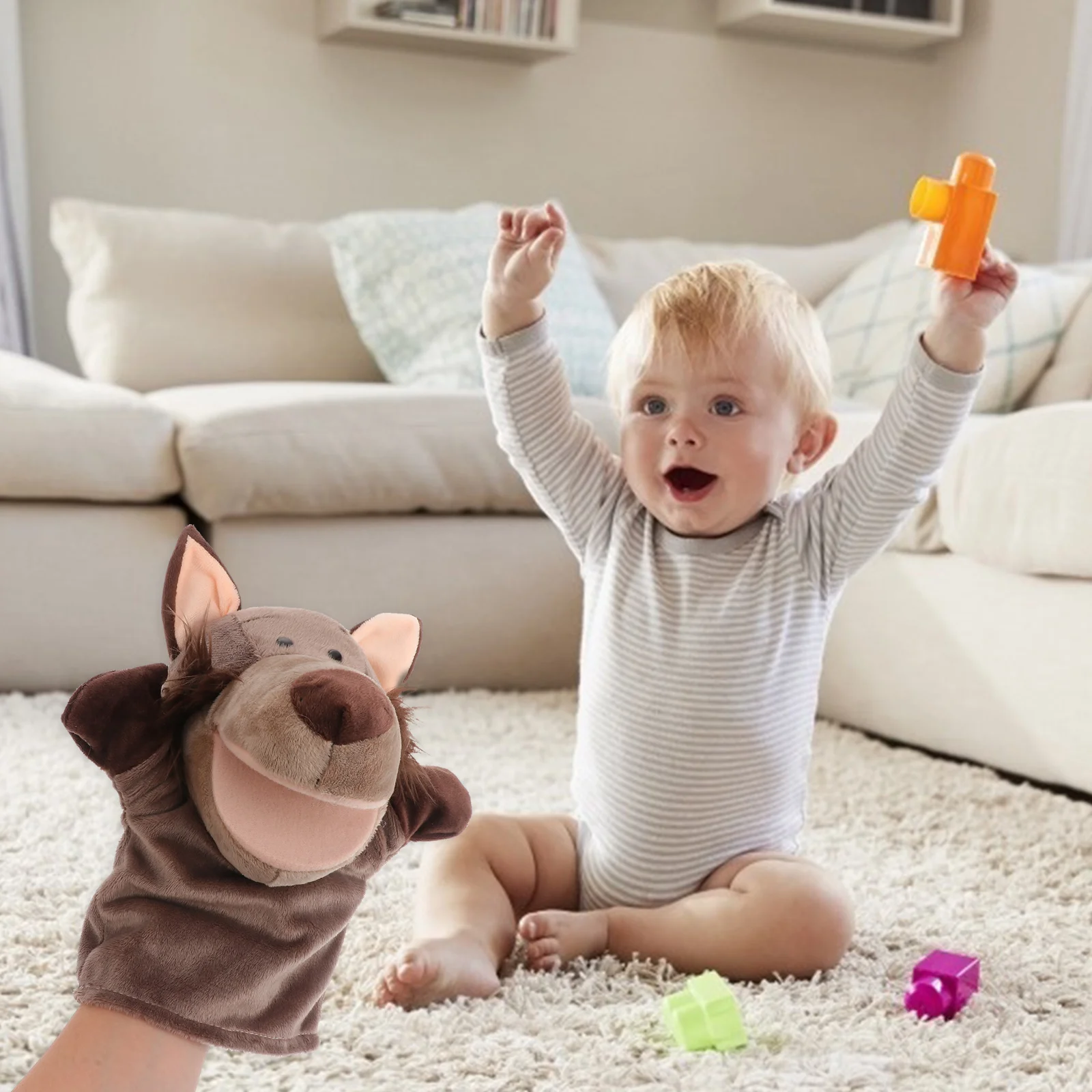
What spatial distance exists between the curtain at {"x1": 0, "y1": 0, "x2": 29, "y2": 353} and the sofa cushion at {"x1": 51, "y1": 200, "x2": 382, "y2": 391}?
11.4 inches

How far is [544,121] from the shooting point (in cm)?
334

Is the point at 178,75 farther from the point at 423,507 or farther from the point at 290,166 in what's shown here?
the point at 423,507

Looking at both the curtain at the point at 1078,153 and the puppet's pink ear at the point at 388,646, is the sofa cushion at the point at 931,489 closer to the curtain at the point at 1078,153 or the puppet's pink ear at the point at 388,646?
the puppet's pink ear at the point at 388,646

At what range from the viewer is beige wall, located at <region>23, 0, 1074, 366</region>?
9.78ft

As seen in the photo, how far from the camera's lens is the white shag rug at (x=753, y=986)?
2.81 feet

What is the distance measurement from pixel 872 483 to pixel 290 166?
2322 mm

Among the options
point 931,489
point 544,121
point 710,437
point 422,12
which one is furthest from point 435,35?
point 710,437

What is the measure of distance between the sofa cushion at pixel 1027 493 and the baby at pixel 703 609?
19.5 inches

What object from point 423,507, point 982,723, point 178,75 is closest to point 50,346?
point 178,75

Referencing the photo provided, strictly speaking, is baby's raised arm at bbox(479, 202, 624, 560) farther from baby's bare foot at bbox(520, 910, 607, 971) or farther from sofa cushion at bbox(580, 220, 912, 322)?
sofa cushion at bbox(580, 220, 912, 322)

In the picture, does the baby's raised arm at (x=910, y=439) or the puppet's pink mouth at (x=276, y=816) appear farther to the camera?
the baby's raised arm at (x=910, y=439)

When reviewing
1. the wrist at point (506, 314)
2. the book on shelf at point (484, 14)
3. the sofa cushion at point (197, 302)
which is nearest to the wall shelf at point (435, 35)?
the book on shelf at point (484, 14)

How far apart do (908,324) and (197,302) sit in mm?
1203

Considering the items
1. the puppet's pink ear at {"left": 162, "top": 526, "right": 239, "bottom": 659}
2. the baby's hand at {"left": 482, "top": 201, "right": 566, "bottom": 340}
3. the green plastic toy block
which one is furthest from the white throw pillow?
the puppet's pink ear at {"left": 162, "top": 526, "right": 239, "bottom": 659}
